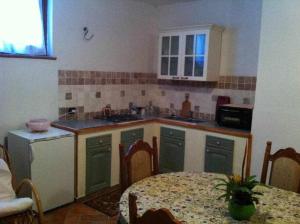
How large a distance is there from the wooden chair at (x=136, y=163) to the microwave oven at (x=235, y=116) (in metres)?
1.49

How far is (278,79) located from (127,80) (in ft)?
6.88

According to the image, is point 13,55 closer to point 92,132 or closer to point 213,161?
point 92,132

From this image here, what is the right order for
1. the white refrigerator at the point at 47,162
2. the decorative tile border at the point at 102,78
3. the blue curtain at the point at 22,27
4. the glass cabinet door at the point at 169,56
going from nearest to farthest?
the white refrigerator at the point at 47,162
the blue curtain at the point at 22,27
the decorative tile border at the point at 102,78
the glass cabinet door at the point at 169,56

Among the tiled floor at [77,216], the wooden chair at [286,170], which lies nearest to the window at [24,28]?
the tiled floor at [77,216]

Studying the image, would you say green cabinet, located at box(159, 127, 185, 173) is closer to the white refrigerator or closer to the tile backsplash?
the tile backsplash

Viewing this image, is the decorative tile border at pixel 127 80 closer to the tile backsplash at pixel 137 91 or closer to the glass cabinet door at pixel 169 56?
the tile backsplash at pixel 137 91

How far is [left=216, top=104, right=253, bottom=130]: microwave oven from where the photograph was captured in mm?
3297

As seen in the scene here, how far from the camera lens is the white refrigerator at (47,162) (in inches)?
107

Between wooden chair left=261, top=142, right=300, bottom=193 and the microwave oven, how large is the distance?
1.20 m

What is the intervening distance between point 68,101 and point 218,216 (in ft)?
8.37

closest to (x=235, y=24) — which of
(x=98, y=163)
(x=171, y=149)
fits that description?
(x=171, y=149)

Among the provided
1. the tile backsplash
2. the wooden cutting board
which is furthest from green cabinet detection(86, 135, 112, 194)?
the wooden cutting board

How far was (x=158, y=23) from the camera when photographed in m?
4.54

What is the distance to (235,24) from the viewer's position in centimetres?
374
